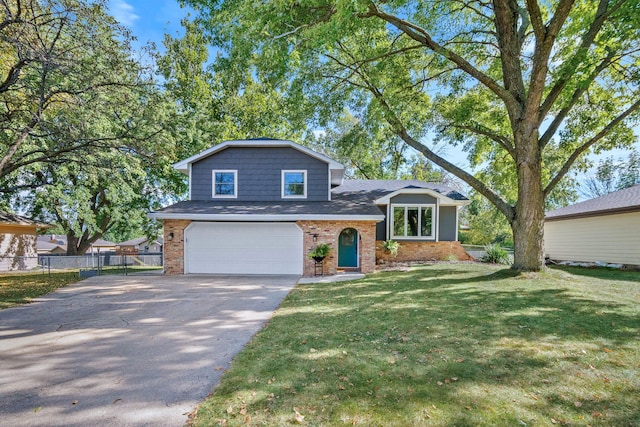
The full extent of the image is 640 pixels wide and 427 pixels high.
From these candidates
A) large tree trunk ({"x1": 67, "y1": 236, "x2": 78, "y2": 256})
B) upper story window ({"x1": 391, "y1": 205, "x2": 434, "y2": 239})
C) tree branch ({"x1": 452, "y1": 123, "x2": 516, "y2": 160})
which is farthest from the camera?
large tree trunk ({"x1": 67, "y1": 236, "x2": 78, "y2": 256})

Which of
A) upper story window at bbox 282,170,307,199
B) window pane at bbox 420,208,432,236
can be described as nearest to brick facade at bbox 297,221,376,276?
upper story window at bbox 282,170,307,199

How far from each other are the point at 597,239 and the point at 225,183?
18.0 metres

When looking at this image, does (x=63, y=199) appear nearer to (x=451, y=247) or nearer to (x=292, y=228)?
(x=292, y=228)

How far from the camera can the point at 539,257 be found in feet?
31.3

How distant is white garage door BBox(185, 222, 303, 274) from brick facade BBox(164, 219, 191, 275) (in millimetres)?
192

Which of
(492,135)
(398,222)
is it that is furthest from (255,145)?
(492,135)

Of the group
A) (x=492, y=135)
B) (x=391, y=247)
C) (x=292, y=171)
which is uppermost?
(x=492, y=135)

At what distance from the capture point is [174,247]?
491 inches

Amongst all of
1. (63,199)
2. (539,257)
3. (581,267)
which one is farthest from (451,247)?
(63,199)

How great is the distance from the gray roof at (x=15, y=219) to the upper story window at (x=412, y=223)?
22.1 m

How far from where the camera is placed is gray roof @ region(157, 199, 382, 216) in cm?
1216

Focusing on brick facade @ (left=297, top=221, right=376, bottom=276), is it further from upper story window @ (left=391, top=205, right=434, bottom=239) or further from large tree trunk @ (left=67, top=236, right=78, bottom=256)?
large tree trunk @ (left=67, top=236, right=78, bottom=256)

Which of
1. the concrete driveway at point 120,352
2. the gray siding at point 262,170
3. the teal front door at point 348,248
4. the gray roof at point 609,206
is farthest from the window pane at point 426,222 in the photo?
the concrete driveway at point 120,352

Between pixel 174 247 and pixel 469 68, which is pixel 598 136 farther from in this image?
pixel 174 247
